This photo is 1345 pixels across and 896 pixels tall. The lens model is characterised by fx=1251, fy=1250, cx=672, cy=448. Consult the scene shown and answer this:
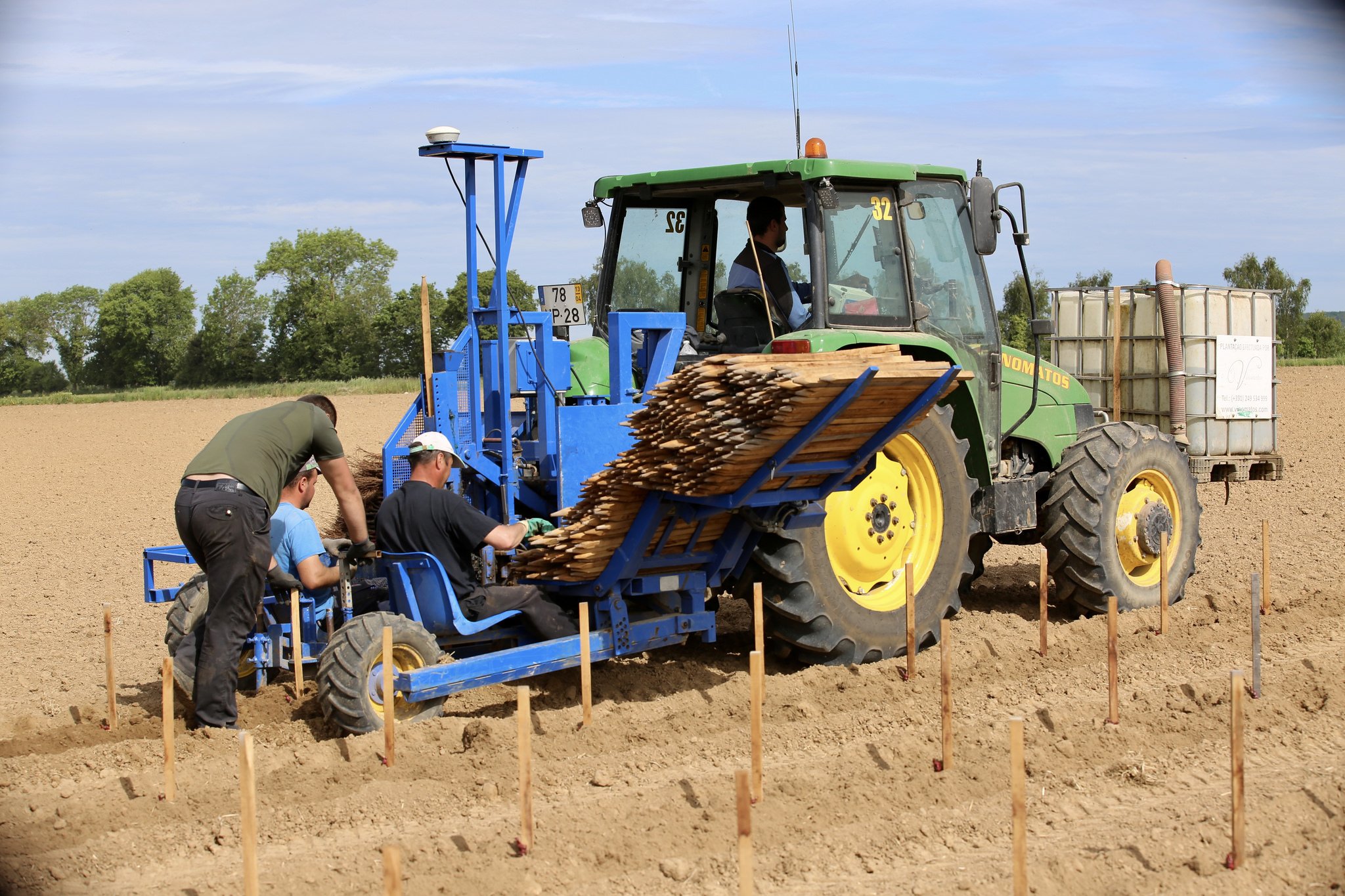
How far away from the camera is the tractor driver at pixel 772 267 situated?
6785mm

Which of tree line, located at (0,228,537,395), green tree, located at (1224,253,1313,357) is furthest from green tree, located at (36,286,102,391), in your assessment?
green tree, located at (1224,253,1313,357)

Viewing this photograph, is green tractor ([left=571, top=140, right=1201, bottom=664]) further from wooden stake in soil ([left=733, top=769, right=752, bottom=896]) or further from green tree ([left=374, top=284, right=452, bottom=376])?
green tree ([left=374, top=284, right=452, bottom=376])

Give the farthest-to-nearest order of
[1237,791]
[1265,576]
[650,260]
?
[1265,576] < [650,260] < [1237,791]

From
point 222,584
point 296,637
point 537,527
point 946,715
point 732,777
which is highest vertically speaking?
point 537,527

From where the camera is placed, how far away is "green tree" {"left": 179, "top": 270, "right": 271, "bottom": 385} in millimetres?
46500

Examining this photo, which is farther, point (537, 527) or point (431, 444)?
point (537, 527)

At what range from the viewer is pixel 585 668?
18.1ft

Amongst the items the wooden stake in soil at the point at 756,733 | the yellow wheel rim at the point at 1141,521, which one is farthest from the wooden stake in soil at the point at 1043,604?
the wooden stake in soil at the point at 756,733

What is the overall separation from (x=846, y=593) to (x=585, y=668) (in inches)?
61.7

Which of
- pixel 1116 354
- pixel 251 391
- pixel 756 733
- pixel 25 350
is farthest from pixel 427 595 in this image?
pixel 25 350

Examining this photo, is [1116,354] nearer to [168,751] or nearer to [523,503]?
[523,503]

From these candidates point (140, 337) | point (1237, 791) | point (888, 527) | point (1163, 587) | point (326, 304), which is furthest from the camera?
point (140, 337)

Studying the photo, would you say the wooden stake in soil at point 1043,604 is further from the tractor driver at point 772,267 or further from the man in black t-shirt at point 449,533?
the man in black t-shirt at point 449,533

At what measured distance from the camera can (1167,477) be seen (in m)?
8.08
